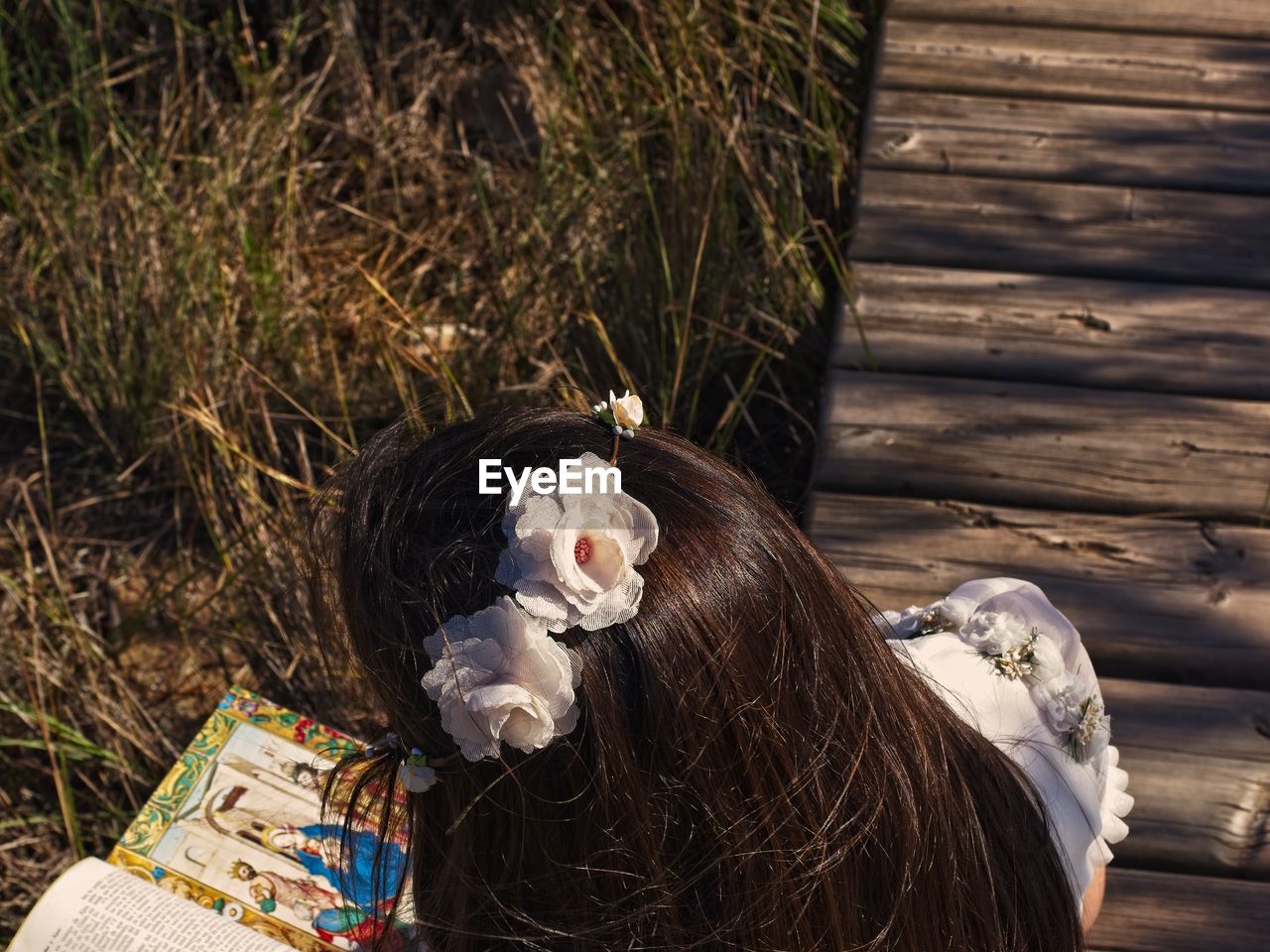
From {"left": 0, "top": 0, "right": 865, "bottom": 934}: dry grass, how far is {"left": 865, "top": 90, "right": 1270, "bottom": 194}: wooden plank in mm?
176

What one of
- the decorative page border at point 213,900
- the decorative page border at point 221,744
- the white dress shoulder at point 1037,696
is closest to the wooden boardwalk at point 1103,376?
the white dress shoulder at point 1037,696

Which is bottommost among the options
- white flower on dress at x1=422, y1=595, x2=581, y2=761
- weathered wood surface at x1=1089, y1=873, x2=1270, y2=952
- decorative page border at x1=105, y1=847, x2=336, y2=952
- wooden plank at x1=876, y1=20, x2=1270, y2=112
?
decorative page border at x1=105, y1=847, x2=336, y2=952

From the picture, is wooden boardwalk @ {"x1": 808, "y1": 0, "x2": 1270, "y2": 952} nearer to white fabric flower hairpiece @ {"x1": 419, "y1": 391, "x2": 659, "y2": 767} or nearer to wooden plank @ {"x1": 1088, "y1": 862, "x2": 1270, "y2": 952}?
wooden plank @ {"x1": 1088, "y1": 862, "x2": 1270, "y2": 952}

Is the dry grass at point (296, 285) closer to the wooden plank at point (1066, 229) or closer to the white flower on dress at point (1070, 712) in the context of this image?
the wooden plank at point (1066, 229)

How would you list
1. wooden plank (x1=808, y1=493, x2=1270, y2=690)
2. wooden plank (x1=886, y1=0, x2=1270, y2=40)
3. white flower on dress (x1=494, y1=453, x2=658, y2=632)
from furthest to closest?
wooden plank (x1=886, y1=0, x2=1270, y2=40)
wooden plank (x1=808, y1=493, x2=1270, y2=690)
white flower on dress (x1=494, y1=453, x2=658, y2=632)

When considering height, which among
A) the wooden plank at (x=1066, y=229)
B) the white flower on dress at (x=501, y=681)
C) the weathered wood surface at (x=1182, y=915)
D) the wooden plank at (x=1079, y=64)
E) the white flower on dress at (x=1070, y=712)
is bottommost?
the weathered wood surface at (x=1182, y=915)

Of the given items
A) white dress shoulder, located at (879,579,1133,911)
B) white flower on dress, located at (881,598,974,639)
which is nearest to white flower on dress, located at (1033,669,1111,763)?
white dress shoulder, located at (879,579,1133,911)

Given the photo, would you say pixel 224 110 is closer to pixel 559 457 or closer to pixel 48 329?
pixel 48 329

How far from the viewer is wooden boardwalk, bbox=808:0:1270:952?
59.9 inches

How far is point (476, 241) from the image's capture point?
2.59m

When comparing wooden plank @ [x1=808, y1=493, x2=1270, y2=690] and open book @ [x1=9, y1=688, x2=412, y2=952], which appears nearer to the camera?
open book @ [x1=9, y1=688, x2=412, y2=952]

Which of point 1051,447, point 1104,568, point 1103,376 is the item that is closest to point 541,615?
point 1104,568

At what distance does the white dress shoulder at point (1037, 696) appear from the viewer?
4.15 ft

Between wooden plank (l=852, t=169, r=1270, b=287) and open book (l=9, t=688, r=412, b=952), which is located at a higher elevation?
wooden plank (l=852, t=169, r=1270, b=287)
